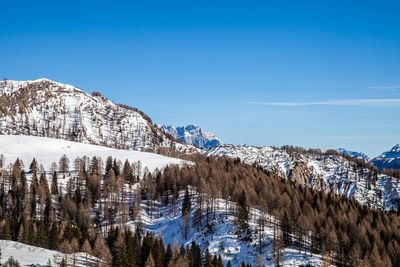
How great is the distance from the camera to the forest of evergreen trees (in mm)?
93500

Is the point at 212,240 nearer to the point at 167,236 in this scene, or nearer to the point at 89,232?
the point at 167,236

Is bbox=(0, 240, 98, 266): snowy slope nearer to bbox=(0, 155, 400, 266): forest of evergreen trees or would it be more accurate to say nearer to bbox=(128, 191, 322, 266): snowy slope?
bbox=(0, 155, 400, 266): forest of evergreen trees

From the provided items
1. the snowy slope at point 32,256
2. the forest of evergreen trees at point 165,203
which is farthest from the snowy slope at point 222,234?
the snowy slope at point 32,256

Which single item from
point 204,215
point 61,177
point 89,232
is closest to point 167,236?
point 204,215

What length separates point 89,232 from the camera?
381 feet

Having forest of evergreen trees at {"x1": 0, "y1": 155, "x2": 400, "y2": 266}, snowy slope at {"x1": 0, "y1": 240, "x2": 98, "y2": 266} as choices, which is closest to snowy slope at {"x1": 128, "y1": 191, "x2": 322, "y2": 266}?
forest of evergreen trees at {"x1": 0, "y1": 155, "x2": 400, "y2": 266}

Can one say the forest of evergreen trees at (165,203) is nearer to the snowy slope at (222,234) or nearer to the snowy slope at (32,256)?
the snowy slope at (222,234)

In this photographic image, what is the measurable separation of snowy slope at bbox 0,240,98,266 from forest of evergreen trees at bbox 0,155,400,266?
3.02 meters

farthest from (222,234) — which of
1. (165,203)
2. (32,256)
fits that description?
(32,256)

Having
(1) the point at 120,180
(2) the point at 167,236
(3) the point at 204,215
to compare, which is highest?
(1) the point at 120,180

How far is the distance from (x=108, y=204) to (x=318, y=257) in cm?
9245

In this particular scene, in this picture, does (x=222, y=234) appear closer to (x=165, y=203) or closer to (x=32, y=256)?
(x=165, y=203)

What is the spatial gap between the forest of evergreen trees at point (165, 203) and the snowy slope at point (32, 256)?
3016mm

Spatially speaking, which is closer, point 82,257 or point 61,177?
point 82,257
